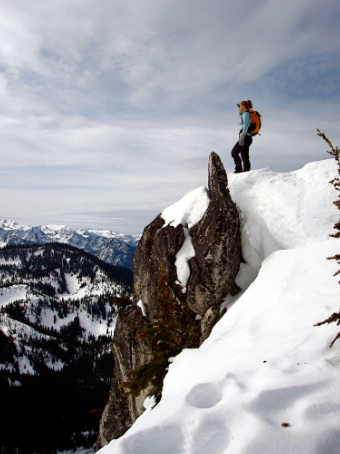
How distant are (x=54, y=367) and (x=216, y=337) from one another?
227m

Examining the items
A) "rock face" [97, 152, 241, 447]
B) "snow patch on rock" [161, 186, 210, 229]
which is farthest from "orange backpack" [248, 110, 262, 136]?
"snow patch on rock" [161, 186, 210, 229]

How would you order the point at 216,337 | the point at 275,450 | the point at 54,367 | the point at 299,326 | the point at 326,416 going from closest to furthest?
the point at 275,450, the point at 326,416, the point at 299,326, the point at 216,337, the point at 54,367

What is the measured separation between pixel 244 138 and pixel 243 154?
5.36 ft

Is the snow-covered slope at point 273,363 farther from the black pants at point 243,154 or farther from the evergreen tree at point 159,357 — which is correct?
the black pants at point 243,154

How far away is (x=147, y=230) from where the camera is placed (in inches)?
821

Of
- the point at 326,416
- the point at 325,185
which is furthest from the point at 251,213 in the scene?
the point at 326,416

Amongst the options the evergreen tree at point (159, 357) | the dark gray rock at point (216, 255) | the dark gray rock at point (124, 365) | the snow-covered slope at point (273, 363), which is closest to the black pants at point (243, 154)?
the dark gray rock at point (216, 255)

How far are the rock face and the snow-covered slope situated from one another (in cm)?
111

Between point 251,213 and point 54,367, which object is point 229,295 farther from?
point 54,367

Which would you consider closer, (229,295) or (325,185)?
(325,185)

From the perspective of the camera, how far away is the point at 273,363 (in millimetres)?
6137

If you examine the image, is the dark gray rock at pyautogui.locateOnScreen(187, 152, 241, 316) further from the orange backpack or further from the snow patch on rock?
the orange backpack

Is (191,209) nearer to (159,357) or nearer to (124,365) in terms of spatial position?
(159,357)

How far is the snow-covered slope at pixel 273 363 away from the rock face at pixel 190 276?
111 cm
